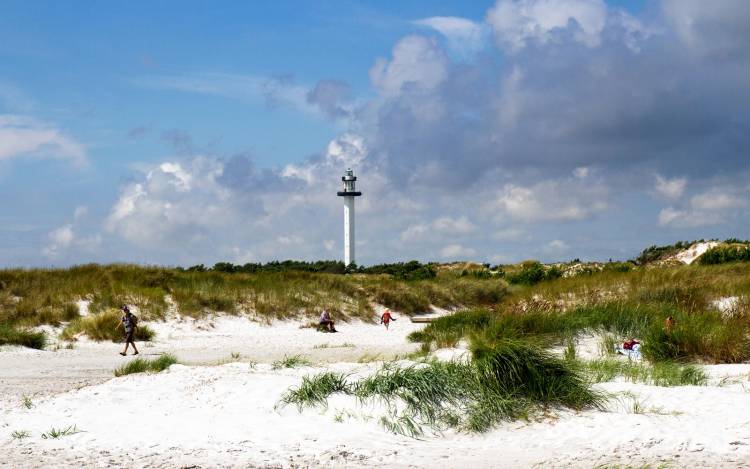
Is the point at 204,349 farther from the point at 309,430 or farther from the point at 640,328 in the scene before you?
the point at 309,430

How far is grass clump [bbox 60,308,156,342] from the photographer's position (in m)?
23.0

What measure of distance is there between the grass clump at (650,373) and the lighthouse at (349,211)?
54.8 meters

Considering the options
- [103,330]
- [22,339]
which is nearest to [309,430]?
[22,339]

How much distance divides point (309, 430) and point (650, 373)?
575 centimetres

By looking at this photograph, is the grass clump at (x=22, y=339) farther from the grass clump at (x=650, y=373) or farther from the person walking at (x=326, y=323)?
the grass clump at (x=650, y=373)

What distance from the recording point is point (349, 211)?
6881cm

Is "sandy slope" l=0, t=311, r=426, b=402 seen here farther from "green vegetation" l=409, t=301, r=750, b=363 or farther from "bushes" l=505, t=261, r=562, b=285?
"bushes" l=505, t=261, r=562, b=285

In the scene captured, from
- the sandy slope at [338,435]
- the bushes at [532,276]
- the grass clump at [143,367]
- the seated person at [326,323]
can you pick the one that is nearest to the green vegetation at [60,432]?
the sandy slope at [338,435]

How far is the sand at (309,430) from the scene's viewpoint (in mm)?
8422

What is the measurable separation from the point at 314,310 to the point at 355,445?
71.4ft

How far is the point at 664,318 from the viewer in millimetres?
16734

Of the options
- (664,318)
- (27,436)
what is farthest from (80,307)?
(664,318)

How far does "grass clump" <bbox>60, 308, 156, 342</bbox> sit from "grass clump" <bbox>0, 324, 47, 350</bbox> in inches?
45.8

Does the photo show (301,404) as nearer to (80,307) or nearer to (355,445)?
(355,445)
